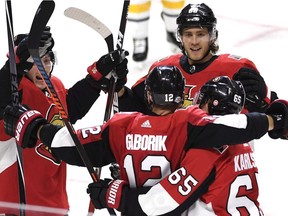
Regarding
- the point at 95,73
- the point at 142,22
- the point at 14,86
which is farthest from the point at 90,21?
the point at 142,22

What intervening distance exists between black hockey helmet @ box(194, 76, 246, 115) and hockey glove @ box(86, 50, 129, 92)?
A: 0.53 m

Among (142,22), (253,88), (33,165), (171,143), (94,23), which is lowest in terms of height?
(33,165)

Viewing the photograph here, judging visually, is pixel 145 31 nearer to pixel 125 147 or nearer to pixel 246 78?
pixel 246 78

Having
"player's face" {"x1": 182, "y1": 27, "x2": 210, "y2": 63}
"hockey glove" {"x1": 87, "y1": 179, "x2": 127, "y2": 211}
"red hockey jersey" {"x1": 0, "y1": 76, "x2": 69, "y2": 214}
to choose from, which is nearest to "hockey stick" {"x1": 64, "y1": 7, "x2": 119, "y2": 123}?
"red hockey jersey" {"x1": 0, "y1": 76, "x2": 69, "y2": 214}

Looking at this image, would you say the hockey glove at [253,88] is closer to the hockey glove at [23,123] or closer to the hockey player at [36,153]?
the hockey player at [36,153]

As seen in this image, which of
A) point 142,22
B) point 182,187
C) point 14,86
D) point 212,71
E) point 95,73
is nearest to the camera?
point 182,187

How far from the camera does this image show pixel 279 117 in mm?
3031

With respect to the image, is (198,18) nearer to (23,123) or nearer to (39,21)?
(39,21)

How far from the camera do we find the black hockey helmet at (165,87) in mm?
2840

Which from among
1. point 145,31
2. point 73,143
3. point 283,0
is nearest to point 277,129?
point 73,143

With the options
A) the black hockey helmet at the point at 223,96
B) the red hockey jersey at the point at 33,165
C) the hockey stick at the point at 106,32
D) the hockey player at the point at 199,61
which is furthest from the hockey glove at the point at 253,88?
the red hockey jersey at the point at 33,165

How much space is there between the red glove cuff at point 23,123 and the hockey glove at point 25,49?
295 millimetres

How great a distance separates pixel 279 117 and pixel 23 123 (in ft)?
3.01

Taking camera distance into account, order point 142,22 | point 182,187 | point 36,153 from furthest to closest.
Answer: point 142,22
point 36,153
point 182,187
